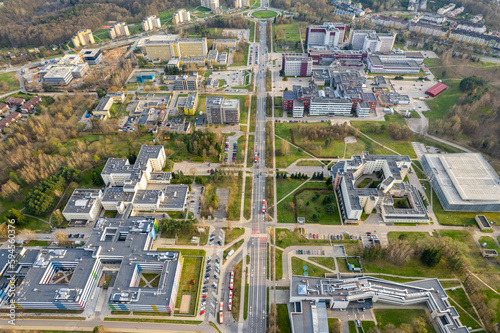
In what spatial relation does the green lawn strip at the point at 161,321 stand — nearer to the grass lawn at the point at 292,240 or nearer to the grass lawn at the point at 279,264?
the grass lawn at the point at 279,264

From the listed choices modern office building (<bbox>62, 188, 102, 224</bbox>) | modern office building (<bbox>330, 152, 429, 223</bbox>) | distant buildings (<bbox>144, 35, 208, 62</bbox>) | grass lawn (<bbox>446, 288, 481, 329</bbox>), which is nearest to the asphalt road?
modern office building (<bbox>330, 152, 429, 223</bbox>)

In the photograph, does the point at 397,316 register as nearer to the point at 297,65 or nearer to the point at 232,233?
the point at 232,233

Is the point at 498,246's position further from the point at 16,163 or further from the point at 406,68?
the point at 16,163

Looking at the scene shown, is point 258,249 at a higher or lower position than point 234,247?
lower

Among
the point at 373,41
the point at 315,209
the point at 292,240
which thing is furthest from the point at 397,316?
the point at 373,41

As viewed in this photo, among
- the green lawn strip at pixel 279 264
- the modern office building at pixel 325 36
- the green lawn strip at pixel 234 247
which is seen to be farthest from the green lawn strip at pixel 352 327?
the modern office building at pixel 325 36

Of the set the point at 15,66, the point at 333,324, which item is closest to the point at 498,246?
the point at 333,324
